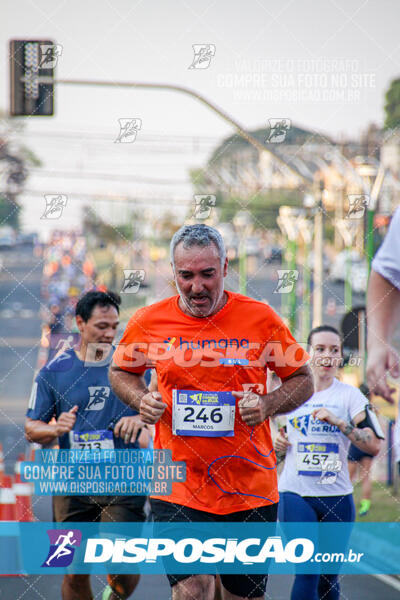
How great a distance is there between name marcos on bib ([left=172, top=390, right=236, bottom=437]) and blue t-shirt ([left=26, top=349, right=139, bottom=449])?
3.52 ft

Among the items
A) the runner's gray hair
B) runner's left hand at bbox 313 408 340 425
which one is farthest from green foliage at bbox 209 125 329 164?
the runner's gray hair

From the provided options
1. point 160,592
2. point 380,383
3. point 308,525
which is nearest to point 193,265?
point 380,383

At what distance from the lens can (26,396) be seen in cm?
2361

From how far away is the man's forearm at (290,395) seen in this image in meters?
3.89

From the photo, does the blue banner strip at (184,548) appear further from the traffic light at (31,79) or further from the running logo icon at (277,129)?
the traffic light at (31,79)

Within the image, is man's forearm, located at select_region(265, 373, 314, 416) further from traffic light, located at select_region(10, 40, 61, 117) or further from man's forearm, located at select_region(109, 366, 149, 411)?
traffic light, located at select_region(10, 40, 61, 117)

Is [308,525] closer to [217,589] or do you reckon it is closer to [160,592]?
[217,589]

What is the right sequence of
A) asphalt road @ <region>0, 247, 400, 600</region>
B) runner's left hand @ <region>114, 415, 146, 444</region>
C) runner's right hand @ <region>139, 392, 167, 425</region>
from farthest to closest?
asphalt road @ <region>0, 247, 400, 600</region>, runner's left hand @ <region>114, 415, 146, 444</region>, runner's right hand @ <region>139, 392, 167, 425</region>

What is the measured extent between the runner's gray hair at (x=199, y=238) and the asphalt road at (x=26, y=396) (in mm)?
2848

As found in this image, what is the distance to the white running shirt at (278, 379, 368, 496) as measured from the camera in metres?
5.06

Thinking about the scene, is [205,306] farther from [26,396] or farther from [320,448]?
[26,396]

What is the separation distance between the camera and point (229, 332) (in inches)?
156

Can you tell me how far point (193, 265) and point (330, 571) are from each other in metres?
1.96

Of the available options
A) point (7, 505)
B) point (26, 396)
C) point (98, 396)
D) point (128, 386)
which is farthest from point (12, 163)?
point (128, 386)
